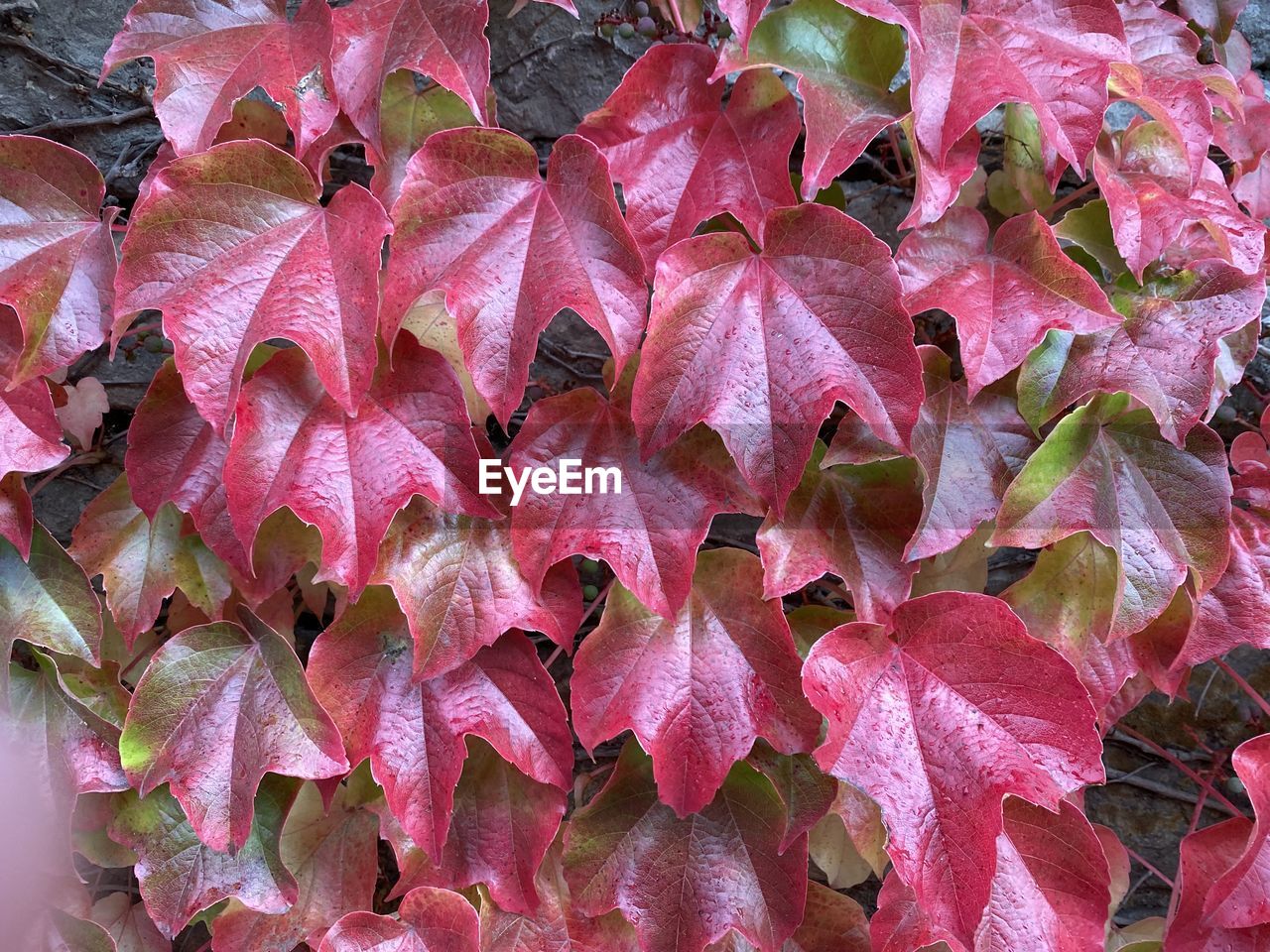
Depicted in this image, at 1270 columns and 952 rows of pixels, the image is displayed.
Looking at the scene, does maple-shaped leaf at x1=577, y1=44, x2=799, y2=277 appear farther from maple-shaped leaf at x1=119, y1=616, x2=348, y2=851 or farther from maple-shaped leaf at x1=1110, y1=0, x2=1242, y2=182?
maple-shaped leaf at x1=119, y1=616, x2=348, y2=851

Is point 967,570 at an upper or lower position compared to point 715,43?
lower

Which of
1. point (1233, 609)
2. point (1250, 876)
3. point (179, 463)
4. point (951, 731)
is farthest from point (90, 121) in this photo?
point (1250, 876)

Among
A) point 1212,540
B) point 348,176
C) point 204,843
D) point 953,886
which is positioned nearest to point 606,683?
point 953,886

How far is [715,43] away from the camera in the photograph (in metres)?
1.03

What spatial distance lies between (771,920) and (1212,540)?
55cm

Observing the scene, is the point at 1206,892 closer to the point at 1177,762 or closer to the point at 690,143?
the point at 1177,762

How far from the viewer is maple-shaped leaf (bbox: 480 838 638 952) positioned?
2.89 ft

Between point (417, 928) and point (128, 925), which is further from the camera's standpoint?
point (128, 925)

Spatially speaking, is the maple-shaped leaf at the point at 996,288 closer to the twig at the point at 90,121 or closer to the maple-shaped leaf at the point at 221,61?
the maple-shaped leaf at the point at 221,61

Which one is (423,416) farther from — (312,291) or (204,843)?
(204,843)

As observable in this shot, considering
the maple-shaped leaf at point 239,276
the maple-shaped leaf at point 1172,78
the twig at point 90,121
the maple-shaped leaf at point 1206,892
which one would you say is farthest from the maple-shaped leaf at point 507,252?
the maple-shaped leaf at point 1206,892

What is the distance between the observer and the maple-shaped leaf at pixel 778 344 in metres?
0.69

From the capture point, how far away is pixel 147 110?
1071mm

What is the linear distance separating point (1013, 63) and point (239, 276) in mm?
683
